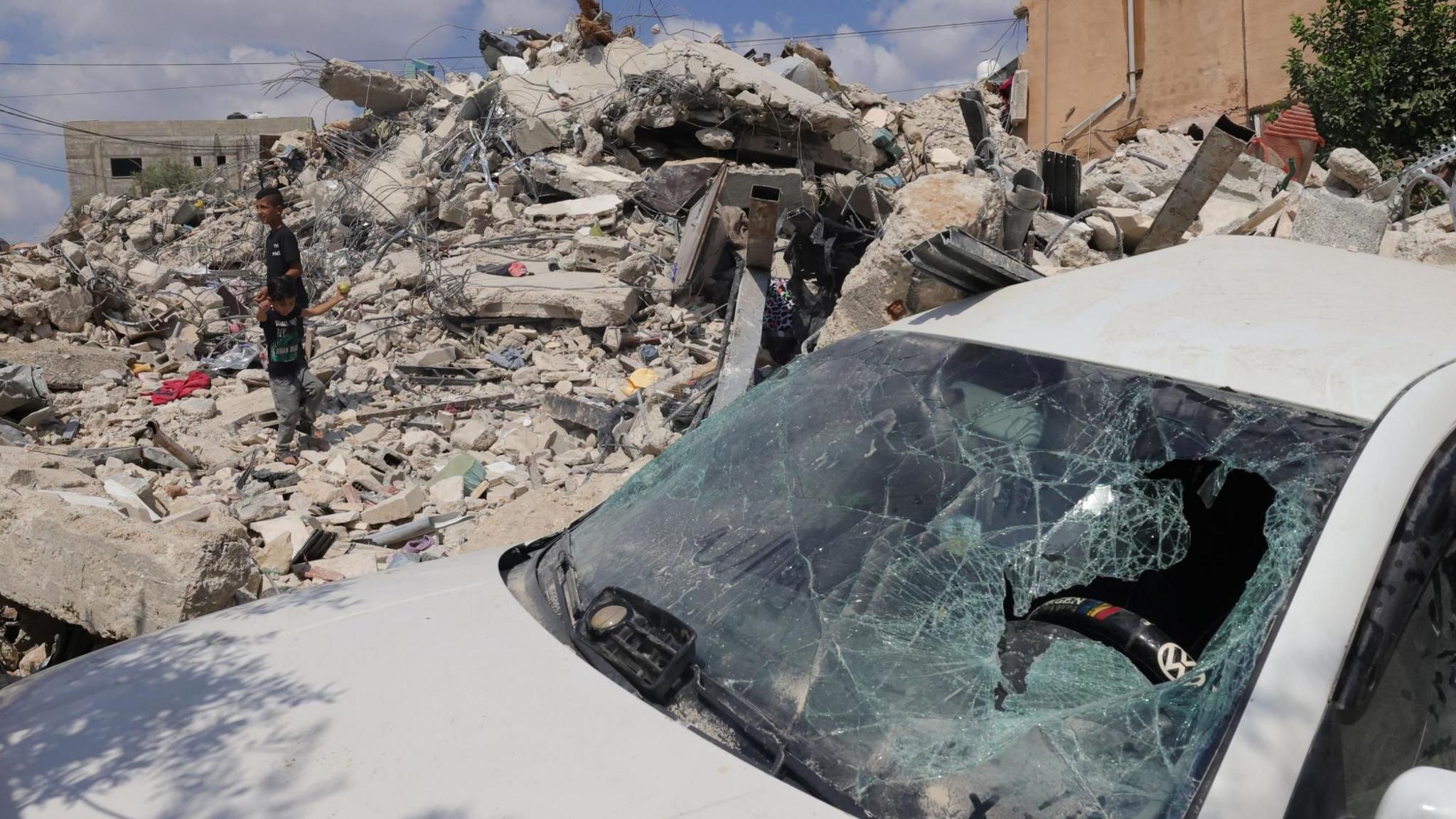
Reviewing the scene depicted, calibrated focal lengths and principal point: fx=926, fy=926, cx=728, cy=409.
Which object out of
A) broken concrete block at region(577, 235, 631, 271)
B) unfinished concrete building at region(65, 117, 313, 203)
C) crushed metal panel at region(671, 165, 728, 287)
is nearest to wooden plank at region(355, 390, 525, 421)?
crushed metal panel at region(671, 165, 728, 287)

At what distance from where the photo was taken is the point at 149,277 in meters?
11.0

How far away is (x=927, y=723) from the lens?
136 cm

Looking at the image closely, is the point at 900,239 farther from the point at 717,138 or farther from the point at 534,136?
the point at 534,136

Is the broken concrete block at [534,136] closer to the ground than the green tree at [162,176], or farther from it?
farther from it

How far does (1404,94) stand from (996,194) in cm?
1035

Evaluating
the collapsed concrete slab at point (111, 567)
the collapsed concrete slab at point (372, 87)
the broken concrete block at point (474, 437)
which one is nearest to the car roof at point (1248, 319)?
the collapsed concrete slab at point (111, 567)

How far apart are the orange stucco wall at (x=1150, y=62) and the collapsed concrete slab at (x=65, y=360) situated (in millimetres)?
16108

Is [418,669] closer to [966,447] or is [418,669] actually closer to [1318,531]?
[966,447]

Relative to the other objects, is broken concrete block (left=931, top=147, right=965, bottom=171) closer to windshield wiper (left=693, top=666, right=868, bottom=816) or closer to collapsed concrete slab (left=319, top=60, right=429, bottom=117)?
collapsed concrete slab (left=319, top=60, right=429, bottom=117)

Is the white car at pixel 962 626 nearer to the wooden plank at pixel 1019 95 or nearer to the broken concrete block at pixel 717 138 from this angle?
the broken concrete block at pixel 717 138

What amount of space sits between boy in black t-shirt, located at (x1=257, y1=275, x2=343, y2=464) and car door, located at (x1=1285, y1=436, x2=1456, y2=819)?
20.2 feet

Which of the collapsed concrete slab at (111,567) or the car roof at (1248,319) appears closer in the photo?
the car roof at (1248,319)

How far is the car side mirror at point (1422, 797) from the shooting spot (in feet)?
3.25

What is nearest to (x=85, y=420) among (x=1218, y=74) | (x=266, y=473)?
(x=266, y=473)
